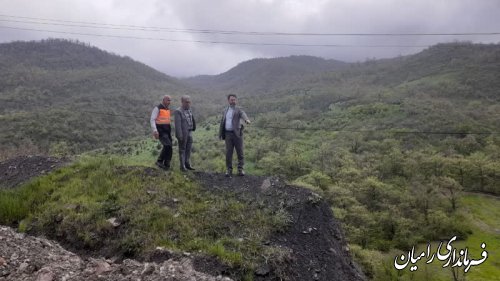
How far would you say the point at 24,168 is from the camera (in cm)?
1146

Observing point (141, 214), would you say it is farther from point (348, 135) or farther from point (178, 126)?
point (348, 135)

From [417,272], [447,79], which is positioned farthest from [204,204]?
[447,79]

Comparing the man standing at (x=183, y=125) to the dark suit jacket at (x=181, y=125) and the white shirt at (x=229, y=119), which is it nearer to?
the dark suit jacket at (x=181, y=125)

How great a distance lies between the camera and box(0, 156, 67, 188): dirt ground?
35.0 feet

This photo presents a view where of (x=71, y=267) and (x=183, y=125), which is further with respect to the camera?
(x=183, y=125)

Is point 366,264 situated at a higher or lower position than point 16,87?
lower

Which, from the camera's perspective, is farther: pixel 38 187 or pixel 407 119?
pixel 407 119

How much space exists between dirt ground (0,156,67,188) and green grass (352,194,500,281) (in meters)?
14.0

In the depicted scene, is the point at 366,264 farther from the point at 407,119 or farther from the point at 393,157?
the point at 407,119

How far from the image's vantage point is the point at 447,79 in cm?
10162

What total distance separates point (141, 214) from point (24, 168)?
19.2 feet

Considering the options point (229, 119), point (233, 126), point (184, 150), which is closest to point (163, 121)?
point (184, 150)

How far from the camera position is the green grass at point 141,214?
7020 millimetres

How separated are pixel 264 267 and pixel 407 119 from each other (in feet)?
193
